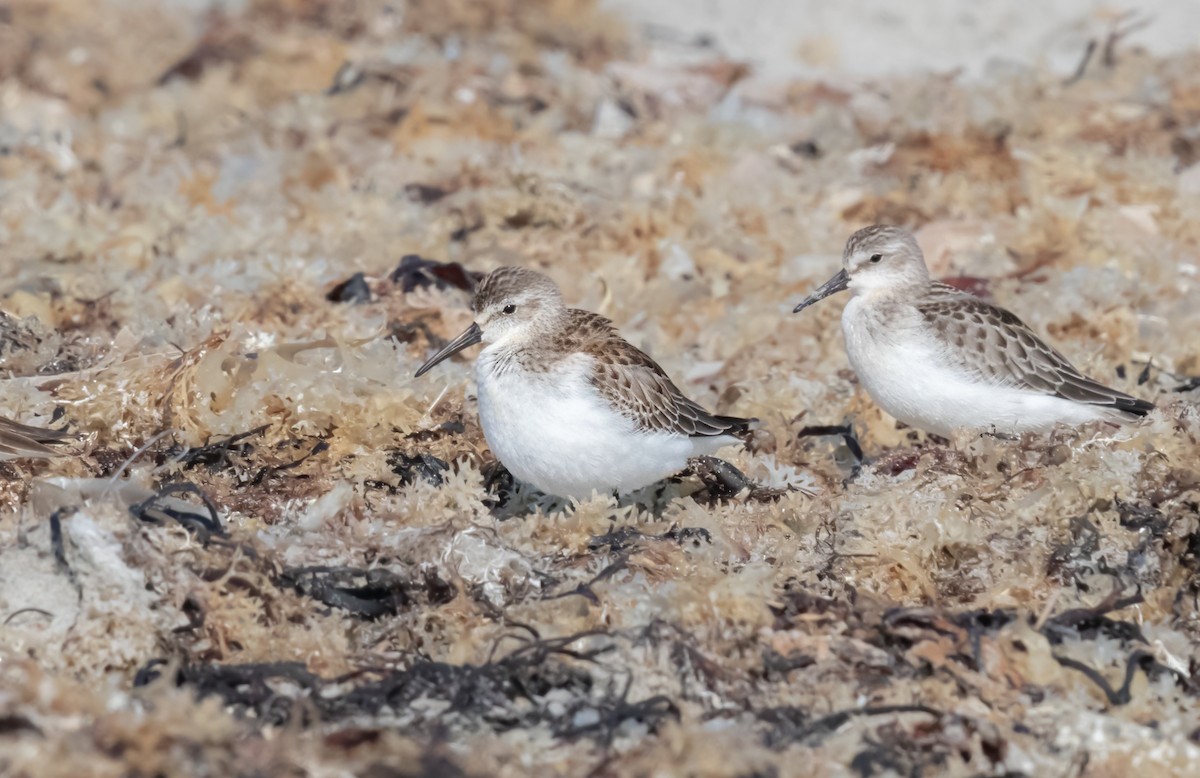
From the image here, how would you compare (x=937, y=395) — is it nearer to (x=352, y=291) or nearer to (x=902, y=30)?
(x=352, y=291)

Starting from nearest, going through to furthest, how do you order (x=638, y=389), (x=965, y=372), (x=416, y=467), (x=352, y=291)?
(x=638, y=389) → (x=416, y=467) → (x=965, y=372) → (x=352, y=291)

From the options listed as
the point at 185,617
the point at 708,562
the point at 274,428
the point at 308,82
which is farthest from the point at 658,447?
the point at 308,82

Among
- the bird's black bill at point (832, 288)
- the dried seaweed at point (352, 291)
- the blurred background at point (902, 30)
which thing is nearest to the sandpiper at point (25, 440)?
the dried seaweed at point (352, 291)

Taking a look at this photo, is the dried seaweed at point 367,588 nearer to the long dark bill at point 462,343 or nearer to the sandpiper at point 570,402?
the sandpiper at point 570,402

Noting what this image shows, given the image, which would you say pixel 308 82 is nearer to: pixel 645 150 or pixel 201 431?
pixel 645 150

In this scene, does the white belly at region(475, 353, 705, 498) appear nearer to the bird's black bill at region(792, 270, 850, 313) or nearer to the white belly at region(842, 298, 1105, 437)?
the white belly at region(842, 298, 1105, 437)

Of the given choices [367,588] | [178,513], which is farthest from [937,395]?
[178,513]
